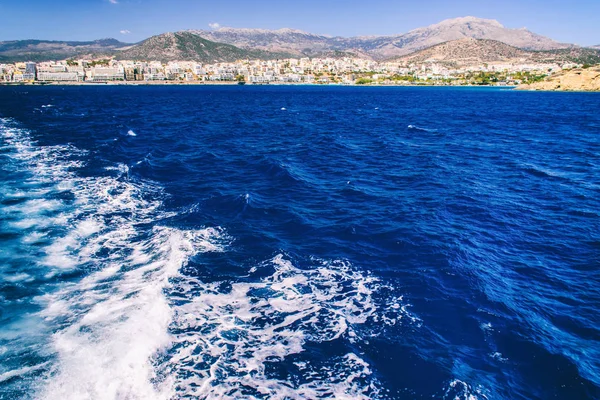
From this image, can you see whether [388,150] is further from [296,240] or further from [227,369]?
[227,369]

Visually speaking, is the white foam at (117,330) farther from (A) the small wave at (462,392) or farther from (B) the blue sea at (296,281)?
(A) the small wave at (462,392)

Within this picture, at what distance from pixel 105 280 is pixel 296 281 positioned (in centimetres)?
889

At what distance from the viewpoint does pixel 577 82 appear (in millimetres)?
182000

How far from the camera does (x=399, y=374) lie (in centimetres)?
1152

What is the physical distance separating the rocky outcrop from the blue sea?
626 ft

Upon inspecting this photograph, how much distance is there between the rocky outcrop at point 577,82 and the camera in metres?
175

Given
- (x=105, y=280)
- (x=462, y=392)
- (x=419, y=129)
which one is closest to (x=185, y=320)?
(x=105, y=280)

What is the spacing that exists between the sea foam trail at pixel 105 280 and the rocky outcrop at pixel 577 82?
224 m

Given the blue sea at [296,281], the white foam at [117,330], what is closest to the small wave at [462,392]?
the blue sea at [296,281]

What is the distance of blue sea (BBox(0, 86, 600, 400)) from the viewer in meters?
11.3

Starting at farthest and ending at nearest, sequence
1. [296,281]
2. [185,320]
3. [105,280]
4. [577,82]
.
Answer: [577,82] → [296,281] → [105,280] → [185,320]

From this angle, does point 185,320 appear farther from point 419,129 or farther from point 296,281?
point 419,129

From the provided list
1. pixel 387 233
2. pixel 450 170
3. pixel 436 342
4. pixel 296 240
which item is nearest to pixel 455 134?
pixel 450 170

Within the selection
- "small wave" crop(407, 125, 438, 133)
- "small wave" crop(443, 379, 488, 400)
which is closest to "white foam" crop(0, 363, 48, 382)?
"small wave" crop(443, 379, 488, 400)
